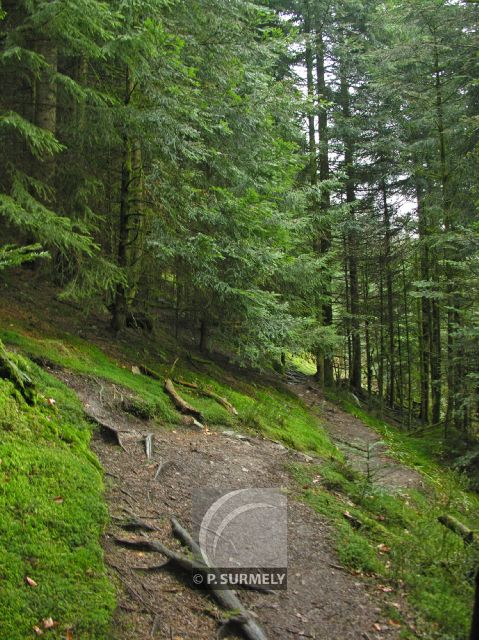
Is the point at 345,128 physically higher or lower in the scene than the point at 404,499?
higher

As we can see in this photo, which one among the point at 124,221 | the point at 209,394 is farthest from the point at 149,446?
the point at 124,221

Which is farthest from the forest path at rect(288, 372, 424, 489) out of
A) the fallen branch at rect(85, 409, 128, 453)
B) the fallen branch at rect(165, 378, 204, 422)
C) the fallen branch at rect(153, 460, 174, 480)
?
the fallen branch at rect(85, 409, 128, 453)

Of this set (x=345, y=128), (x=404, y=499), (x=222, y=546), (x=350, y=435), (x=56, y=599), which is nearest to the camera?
(x=56, y=599)

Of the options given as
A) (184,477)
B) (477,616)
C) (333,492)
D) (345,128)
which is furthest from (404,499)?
(345,128)

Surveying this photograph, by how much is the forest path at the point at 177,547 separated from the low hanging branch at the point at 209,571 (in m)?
0.07

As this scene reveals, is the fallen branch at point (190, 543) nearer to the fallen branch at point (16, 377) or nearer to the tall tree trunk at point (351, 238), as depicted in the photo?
the fallen branch at point (16, 377)

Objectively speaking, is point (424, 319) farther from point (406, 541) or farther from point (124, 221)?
point (406, 541)

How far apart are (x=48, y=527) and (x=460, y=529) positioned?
4.96 m

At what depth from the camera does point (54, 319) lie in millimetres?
9461

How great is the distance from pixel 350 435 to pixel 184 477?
841cm

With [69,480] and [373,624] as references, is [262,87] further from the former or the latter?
[373,624]

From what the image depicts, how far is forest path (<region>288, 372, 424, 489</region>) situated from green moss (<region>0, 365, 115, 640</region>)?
6180 mm

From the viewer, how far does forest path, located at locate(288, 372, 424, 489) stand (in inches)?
381

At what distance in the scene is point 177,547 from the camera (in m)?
4.29
